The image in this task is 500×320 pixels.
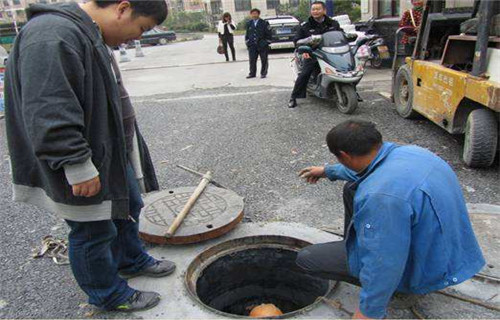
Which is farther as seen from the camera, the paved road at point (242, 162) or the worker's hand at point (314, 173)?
the paved road at point (242, 162)

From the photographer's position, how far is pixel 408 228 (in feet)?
5.89

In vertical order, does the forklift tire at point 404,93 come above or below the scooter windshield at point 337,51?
below

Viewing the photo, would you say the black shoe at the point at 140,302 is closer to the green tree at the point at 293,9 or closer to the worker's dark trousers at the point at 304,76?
the worker's dark trousers at the point at 304,76

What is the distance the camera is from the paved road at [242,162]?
2.80 m

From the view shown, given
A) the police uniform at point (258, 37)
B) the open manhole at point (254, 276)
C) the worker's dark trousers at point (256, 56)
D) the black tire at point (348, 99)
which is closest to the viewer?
the open manhole at point (254, 276)

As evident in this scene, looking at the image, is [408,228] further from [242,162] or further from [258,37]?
[258,37]

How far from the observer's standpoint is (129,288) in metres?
2.43

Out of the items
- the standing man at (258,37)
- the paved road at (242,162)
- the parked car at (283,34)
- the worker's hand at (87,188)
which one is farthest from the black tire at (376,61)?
the worker's hand at (87,188)

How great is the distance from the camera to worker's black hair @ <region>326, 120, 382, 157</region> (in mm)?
1916

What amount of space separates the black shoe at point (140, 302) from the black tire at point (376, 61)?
9294 millimetres

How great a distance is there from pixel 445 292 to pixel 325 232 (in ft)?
2.95

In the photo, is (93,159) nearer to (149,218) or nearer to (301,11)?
(149,218)

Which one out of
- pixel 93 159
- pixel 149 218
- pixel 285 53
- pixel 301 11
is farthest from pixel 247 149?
pixel 301 11

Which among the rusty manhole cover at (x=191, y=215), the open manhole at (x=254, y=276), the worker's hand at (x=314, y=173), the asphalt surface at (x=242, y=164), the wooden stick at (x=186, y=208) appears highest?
the worker's hand at (x=314, y=173)
